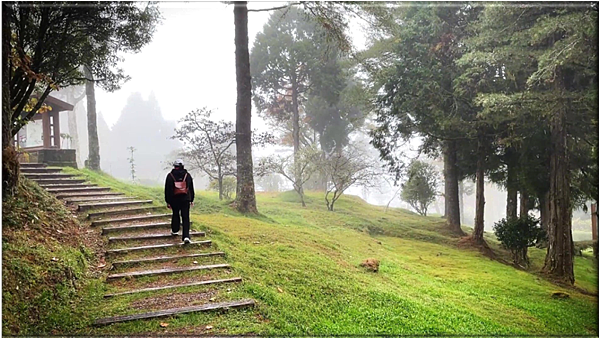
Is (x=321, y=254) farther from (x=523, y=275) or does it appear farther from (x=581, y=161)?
(x=581, y=161)

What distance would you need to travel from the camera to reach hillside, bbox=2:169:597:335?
11.7 feet

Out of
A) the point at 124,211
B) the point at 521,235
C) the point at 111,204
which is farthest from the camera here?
the point at 521,235

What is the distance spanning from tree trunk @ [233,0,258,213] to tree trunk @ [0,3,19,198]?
6119 mm

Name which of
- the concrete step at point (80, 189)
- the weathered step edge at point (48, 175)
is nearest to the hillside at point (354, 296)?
the concrete step at point (80, 189)

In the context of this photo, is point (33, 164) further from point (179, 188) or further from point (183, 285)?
point (183, 285)

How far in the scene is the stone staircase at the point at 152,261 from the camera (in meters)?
3.83

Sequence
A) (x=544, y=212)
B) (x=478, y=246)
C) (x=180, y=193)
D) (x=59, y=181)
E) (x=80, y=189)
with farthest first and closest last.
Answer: (x=544, y=212) < (x=478, y=246) < (x=59, y=181) < (x=80, y=189) < (x=180, y=193)

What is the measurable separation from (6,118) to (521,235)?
37.2 ft

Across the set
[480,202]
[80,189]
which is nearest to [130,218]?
[80,189]

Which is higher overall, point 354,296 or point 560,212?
point 560,212

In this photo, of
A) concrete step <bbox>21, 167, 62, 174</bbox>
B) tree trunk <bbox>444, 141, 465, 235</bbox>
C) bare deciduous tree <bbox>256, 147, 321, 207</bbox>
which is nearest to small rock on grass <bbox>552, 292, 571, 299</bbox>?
tree trunk <bbox>444, 141, 465, 235</bbox>

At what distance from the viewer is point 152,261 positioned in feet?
16.1

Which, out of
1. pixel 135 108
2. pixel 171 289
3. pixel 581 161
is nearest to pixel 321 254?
pixel 171 289

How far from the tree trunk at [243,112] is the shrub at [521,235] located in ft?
23.4
